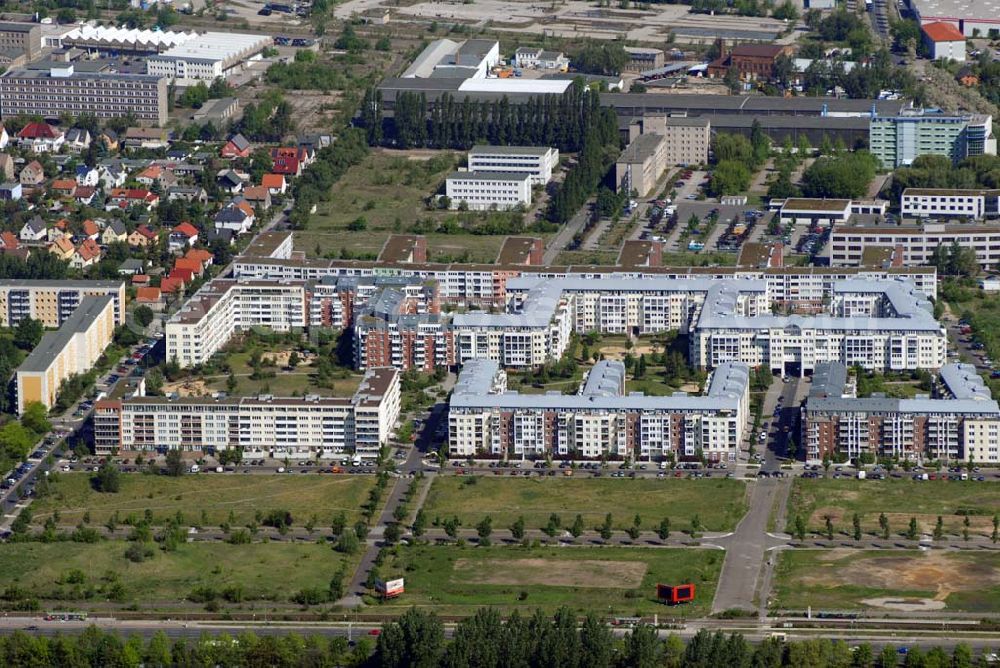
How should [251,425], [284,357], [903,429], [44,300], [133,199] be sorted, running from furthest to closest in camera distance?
[133,199] → [44,300] → [284,357] → [251,425] → [903,429]

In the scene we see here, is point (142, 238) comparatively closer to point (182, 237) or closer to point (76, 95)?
point (182, 237)

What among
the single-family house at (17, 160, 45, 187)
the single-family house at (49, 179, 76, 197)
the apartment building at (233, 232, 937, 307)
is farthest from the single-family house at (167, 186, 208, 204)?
the apartment building at (233, 232, 937, 307)

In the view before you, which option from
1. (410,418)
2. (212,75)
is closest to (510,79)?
(212,75)

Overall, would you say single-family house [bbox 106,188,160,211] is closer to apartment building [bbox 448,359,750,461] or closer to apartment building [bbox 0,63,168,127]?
apartment building [bbox 0,63,168,127]

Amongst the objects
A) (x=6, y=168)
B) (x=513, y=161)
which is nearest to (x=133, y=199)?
(x=6, y=168)

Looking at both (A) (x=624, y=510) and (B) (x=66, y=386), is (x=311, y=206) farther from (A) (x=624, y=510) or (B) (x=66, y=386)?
(A) (x=624, y=510)

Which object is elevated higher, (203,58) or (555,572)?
(203,58)
